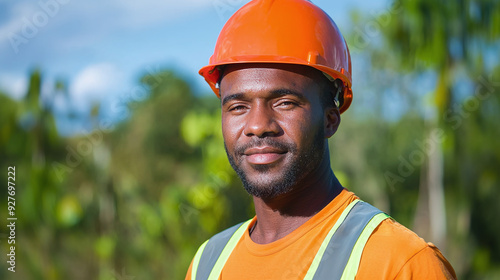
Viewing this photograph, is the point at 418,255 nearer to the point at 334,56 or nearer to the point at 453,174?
the point at 334,56

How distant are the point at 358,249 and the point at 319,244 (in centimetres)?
20

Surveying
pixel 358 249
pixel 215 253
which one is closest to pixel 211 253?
pixel 215 253

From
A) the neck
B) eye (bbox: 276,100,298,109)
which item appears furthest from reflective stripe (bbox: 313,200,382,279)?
eye (bbox: 276,100,298,109)

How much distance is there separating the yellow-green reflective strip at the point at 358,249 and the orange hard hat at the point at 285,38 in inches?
24.2

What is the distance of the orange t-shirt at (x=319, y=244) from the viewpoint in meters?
1.70

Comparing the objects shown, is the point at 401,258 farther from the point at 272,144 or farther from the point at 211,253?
the point at 211,253

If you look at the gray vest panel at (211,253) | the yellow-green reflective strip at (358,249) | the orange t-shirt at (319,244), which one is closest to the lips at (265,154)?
the orange t-shirt at (319,244)

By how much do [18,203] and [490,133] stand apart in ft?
43.5

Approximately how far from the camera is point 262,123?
2.02 metres

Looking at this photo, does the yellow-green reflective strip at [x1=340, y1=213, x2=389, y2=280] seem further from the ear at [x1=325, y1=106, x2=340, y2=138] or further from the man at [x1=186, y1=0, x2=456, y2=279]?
the ear at [x1=325, y1=106, x2=340, y2=138]

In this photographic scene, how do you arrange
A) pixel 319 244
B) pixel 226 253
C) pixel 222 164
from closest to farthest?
pixel 319 244
pixel 226 253
pixel 222 164

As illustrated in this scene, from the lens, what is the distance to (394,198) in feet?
65.8

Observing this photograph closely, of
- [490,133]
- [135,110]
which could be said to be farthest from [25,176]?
[490,133]

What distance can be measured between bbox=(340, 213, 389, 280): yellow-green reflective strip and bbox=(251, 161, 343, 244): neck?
12.0 inches
